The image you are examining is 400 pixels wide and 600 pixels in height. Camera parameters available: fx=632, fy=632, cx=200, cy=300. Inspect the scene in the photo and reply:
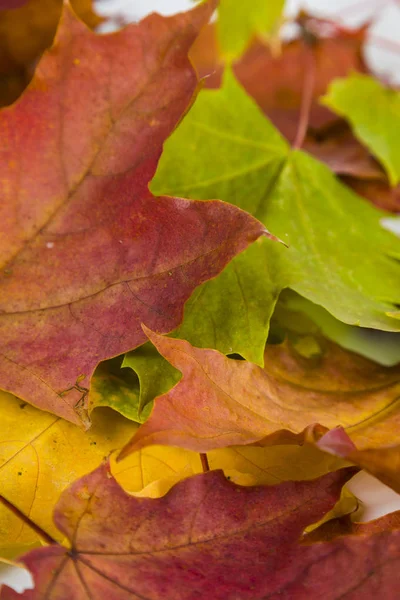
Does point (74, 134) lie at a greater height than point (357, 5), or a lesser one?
greater

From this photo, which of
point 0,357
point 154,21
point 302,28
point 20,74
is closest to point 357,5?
point 302,28

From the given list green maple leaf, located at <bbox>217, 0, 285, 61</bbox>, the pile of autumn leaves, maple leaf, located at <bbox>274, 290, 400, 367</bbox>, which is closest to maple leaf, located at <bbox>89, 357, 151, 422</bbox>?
the pile of autumn leaves

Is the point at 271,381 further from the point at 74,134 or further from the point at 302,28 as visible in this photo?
the point at 302,28

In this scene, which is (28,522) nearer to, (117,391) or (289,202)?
(117,391)

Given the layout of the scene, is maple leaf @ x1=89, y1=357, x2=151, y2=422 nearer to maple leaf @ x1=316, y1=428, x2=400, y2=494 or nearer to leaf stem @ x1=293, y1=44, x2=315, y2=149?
maple leaf @ x1=316, y1=428, x2=400, y2=494

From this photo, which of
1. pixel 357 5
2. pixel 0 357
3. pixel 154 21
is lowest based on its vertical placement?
pixel 357 5

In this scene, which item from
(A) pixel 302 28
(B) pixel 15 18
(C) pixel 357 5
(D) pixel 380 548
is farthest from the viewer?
(C) pixel 357 5

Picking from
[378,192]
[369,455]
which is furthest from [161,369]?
[378,192]
